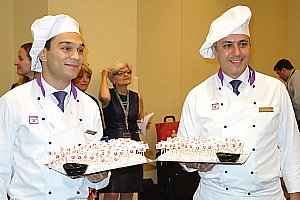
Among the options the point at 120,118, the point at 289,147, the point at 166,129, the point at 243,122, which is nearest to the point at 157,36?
the point at 166,129

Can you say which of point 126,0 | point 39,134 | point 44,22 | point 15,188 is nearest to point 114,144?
point 39,134

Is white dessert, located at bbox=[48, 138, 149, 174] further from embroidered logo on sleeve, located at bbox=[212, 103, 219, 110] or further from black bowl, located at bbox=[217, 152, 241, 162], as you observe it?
embroidered logo on sleeve, located at bbox=[212, 103, 219, 110]

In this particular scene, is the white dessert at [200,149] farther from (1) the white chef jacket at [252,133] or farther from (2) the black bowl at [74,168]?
(2) the black bowl at [74,168]

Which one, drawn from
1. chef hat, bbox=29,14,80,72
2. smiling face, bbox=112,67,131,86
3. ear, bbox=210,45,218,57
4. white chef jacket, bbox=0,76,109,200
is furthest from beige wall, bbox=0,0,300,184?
white chef jacket, bbox=0,76,109,200

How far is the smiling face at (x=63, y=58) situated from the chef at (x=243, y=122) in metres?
0.79

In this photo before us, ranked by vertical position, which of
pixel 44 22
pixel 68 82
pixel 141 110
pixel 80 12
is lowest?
pixel 141 110

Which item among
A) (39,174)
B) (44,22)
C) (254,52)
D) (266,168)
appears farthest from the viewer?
(254,52)

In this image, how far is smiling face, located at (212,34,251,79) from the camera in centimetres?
227

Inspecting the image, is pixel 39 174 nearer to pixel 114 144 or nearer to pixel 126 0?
pixel 114 144

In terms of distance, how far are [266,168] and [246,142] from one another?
7.2 inches

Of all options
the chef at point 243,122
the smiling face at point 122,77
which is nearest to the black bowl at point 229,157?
the chef at point 243,122

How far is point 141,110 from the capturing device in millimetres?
4570

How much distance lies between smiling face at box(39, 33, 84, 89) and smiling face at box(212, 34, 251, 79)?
0.87m

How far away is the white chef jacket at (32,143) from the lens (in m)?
1.85
